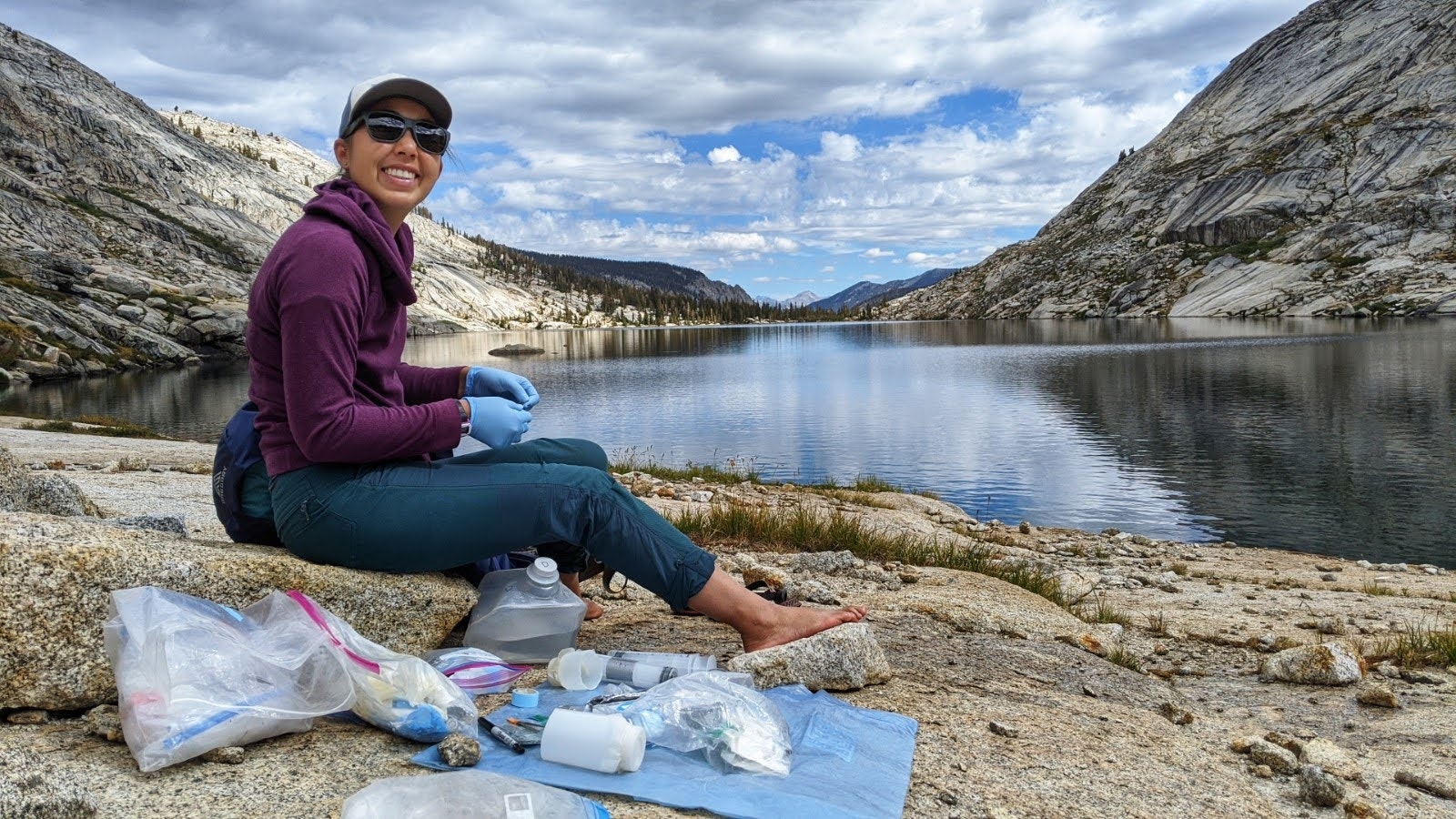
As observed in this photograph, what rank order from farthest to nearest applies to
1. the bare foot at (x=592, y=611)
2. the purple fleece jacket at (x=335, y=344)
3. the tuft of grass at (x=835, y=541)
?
the tuft of grass at (x=835, y=541) < the bare foot at (x=592, y=611) < the purple fleece jacket at (x=335, y=344)

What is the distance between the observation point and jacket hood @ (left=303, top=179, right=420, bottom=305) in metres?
4.34

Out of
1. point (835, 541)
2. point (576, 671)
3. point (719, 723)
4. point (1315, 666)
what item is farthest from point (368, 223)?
point (835, 541)

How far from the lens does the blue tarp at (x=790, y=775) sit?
3387 millimetres

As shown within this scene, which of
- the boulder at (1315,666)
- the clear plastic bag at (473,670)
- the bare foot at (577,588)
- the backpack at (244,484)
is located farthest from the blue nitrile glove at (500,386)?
the boulder at (1315,666)

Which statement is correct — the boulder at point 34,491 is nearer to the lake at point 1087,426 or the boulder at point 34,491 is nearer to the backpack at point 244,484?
the backpack at point 244,484

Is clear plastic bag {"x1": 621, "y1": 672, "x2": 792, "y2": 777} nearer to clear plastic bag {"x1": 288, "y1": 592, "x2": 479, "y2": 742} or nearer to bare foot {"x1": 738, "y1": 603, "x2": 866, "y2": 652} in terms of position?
bare foot {"x1": 738, "y1": 603, "x2": 866, "y2": 652}

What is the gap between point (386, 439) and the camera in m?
4.26

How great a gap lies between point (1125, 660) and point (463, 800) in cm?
469

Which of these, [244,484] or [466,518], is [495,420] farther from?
[244,484]

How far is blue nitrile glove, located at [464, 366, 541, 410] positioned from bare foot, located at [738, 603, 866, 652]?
5.84 ft

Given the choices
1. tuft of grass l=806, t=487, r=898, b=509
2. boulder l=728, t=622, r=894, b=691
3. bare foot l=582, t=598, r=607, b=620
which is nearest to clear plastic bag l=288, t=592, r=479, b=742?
boulder l=728, t=622, r=894, b=691

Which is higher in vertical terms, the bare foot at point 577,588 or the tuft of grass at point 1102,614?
the bare foot at point 577,588

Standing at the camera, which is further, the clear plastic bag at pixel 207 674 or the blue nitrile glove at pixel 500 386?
the blue nitrile glove at pixel 500 386

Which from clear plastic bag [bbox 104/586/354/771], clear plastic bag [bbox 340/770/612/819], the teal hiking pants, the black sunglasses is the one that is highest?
the black sunglasses
